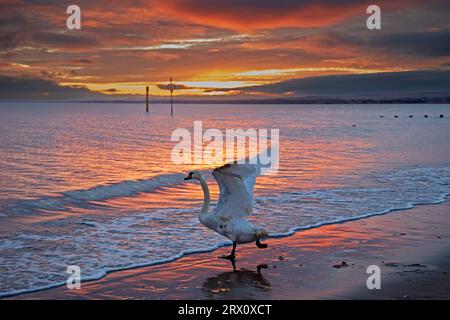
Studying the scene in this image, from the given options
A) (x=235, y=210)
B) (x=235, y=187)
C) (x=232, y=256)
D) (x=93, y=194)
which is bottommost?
(x=232, y=256)

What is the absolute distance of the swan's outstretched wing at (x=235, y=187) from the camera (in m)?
9.65

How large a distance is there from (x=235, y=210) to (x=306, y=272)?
182 cm

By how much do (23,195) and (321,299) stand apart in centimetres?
1197

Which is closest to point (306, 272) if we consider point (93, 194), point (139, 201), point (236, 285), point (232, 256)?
point (236, 285)

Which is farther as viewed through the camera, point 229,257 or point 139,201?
point 139,201

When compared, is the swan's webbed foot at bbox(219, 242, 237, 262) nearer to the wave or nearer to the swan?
the swan

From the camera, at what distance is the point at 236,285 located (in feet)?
28.5

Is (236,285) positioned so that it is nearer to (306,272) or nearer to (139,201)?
(306,272)

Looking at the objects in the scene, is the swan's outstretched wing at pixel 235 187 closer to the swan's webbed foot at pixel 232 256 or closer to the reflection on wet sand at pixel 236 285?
the swan's webbed foot at pixel 232 256

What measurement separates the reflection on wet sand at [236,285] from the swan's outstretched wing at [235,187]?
131 centimetres

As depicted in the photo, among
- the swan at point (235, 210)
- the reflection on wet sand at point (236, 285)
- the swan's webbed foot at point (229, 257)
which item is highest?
the swan at point (235, 210)

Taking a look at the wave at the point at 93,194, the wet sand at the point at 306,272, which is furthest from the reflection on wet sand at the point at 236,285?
the wave at the point at 93,194
